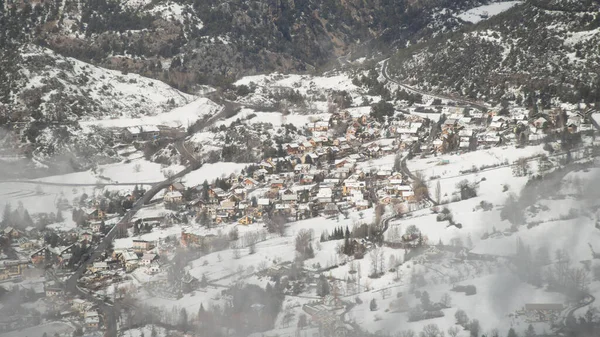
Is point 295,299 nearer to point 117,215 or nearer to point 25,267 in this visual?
point 25,267

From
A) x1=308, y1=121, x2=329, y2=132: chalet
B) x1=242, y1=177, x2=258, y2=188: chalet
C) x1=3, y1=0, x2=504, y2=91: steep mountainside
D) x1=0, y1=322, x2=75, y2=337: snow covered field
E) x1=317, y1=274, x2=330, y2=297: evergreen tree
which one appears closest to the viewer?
x1=0, y1=322, x2=75, y2=337: snow covered field

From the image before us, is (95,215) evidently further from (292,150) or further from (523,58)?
(523,58)

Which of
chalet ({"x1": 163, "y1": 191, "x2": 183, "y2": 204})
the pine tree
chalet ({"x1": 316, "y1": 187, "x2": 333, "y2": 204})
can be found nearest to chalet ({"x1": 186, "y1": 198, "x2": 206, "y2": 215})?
chalet ({"x1": 163, "y1": 191, "x2": 183, "y2": 204})

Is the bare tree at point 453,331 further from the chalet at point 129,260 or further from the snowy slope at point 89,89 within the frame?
the snowy slope at point 89,89

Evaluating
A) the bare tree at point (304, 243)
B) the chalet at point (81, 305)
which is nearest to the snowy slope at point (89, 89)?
the bare tree at point (304, 243)

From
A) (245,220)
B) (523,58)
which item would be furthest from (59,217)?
(523,58)

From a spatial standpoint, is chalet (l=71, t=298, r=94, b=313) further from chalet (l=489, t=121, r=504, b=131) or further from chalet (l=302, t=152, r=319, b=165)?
chalet (l=489, t=121, r=504, b=131)

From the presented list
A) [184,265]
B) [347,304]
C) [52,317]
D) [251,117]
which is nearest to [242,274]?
[184,265]
